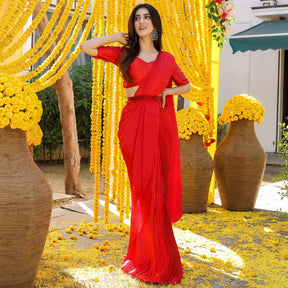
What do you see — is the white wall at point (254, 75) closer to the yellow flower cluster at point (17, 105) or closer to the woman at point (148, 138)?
the woman at point (148, 138)

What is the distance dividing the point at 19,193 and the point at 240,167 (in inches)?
118

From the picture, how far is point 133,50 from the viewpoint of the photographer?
288cm

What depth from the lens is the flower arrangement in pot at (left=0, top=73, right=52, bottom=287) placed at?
2221 millimetres

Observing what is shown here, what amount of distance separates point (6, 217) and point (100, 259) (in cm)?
100

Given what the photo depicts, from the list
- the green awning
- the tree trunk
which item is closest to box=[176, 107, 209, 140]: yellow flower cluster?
the tree trunk

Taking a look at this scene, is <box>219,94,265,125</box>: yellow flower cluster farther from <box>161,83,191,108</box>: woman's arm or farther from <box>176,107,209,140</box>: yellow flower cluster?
<box>161,83,191,108</box>: woman's arm

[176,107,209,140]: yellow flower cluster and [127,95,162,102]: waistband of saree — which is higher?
[127,95,162,102]: waistband of saree

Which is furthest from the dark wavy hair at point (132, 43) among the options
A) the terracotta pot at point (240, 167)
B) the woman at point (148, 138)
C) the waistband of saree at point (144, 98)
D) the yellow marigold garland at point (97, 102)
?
the terracotta pot at point (240, 167)

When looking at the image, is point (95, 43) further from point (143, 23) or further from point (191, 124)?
point (191, 124)

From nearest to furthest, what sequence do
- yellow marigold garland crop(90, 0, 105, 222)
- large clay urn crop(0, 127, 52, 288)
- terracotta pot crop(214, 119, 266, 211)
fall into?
1. large clay urn crop(0, 127, 52, 288)
2. yellow marigold garland crop(90, 0, 105, 222)
3. terracotta pot crop(214, 119, 266, 211)

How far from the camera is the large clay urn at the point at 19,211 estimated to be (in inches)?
87.2

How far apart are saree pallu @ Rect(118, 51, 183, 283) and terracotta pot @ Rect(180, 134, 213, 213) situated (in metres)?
1.56

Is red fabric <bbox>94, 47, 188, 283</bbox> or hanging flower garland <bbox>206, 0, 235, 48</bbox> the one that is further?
hanging flower garland <bbox>206, 0, 235, 48</bbox>

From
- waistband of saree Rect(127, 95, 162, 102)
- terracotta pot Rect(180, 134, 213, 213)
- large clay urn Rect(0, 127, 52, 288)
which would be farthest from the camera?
terracotta pot Rect(180, 134, 213, 213)
